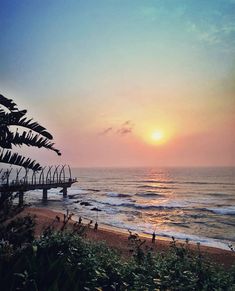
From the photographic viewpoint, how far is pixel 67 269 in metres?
4.32

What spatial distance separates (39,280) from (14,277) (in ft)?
1.24

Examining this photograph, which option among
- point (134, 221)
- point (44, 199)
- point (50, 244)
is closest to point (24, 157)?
point (50, 244)

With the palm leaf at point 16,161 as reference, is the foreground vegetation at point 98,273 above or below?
below

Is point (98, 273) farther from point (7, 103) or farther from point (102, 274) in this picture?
point (7, 103)

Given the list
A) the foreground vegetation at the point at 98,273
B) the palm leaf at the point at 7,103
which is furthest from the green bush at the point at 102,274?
the palm leaf at the point at 7,103

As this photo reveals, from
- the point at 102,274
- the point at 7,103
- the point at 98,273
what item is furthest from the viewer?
the point at 7,103

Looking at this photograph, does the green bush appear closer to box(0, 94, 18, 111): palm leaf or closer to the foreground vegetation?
the foreground vegetation

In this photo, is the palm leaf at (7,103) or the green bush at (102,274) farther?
the palm leaf at (7,103)

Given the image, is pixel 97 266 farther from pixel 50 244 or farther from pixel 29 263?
pixel 50 244

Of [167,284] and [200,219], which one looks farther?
[200,219]

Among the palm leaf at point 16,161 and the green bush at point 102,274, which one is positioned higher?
the palm leaf at point 16,161

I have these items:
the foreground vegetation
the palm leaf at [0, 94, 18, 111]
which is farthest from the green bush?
the palm leaf at [0, 94, 18, 111]

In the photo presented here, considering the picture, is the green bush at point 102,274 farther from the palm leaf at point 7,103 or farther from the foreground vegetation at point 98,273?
the palm leaf at point 7,103

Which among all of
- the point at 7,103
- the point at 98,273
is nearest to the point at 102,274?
the point at 98,273
